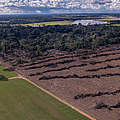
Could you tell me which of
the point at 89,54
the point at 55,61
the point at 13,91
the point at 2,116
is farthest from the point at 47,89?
the point at 89,54

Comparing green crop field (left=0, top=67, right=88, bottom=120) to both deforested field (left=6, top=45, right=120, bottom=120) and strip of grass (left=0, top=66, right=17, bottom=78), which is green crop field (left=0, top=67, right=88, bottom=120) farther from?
strip of grass (left=0, top=66, right=17, bottom=78)

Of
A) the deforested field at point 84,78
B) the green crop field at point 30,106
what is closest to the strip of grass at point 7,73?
the deforested field at point 84,78

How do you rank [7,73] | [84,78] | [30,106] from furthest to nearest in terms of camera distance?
[7,73] < [84,78] < [30,106]

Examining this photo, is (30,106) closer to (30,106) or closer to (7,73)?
(30,106)

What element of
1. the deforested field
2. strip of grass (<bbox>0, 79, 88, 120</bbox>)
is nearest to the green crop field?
strip of grass (<bbox>0, 79, 88, 120</bbox>)

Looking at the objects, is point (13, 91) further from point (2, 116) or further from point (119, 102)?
point (119, 102)

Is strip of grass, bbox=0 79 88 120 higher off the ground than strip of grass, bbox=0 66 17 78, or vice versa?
strip of grass, bbox=0 66 17 78

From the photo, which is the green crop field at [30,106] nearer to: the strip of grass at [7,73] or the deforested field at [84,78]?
the deforested field at [84,78]

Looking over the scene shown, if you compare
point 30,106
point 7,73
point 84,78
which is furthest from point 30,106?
A: point 7,73
